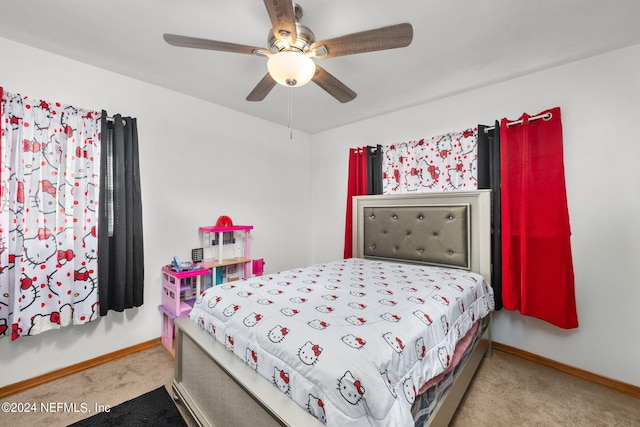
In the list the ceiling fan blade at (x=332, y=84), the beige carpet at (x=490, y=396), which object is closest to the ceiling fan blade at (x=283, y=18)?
the ceiling fan blade at (x=332, y=84)

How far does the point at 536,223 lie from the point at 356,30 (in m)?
2.05

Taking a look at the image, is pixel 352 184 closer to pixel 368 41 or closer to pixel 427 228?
pixel 427 228

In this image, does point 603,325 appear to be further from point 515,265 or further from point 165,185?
point 165,185

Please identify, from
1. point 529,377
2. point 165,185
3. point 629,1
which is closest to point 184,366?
point 165,185

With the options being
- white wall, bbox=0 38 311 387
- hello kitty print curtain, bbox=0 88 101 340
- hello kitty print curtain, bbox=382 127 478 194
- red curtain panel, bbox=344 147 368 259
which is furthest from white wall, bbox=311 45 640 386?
hello kitty print curtain, bbox=0 88 101 340

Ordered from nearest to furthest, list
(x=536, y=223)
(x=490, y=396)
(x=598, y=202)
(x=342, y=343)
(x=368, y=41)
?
(x=342, y=343) → (x=368, y=41) → (x=490, y=396) → (x=598, y=202) → (x=536, y=223)

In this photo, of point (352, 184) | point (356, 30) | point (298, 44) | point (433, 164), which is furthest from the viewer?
point (352, 184)

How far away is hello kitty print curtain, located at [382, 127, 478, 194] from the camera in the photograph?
2627 millimetres

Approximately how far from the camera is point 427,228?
2.70 meters

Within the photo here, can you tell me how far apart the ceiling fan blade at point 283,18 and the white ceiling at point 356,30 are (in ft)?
1.15

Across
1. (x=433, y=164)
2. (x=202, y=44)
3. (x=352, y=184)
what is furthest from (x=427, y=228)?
(x=202, y=44)

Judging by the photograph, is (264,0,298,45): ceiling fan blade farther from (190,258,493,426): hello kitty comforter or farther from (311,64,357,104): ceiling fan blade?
(190,258,493,426): hello kitty comforter

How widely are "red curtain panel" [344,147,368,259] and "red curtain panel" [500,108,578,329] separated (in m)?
1.47

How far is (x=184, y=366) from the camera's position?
5.67ft
